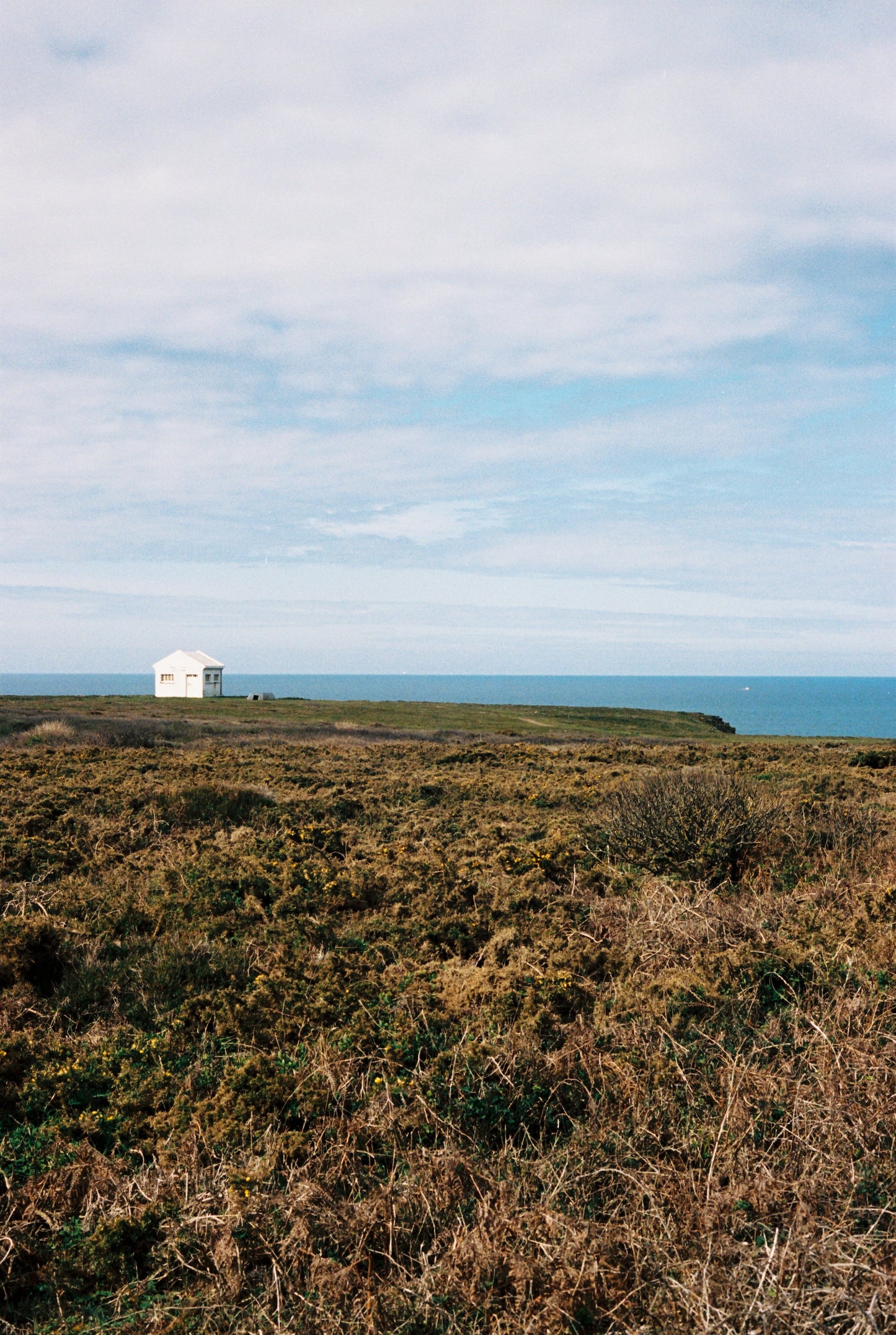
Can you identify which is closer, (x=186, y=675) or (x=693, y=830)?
(x=693, y=830)

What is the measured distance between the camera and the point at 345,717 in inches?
2317

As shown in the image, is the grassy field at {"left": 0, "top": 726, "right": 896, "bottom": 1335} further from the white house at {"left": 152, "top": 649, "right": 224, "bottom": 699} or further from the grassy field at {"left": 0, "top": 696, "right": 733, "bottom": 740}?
the white house at {"left": 152, "top": 649, "right": 224, "bottom": 699}

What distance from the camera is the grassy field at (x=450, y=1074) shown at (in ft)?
16.5

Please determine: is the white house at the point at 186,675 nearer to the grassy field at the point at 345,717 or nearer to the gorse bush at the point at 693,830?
the grassy field at the point at 345,717

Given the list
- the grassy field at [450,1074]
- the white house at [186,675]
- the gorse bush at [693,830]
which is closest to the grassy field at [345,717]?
the white house at [186,675]

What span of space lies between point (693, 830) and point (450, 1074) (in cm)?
793

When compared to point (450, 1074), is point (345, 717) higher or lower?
higher

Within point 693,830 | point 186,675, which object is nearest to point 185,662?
point 186,675

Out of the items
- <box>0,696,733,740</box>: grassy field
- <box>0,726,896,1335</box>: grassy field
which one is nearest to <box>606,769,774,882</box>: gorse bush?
<box>0,726,896,1335</box>: grassy field

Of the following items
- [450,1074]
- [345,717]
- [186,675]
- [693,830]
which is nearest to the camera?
[450,1074]

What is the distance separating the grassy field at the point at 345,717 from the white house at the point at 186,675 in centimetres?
936

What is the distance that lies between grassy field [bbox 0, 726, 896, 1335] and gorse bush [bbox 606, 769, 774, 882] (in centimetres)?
6

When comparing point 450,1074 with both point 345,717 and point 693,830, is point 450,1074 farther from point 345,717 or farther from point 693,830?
point 345,717

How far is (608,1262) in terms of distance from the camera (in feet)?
16.7
